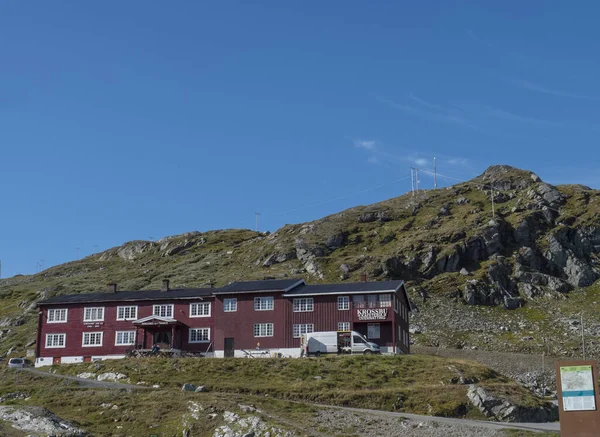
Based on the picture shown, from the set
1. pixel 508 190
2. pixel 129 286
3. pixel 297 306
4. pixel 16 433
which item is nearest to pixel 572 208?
pixel 508 190

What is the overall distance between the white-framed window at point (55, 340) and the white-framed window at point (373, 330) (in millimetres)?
30986

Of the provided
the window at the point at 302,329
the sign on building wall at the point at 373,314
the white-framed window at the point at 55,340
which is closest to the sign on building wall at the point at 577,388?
the sign on building wall at the point at 373,314

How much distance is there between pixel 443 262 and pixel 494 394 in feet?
273

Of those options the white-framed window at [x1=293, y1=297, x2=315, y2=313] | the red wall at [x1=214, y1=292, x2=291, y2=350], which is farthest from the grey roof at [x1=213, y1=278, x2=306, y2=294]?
the white-framed window at [x1=293, y1=297, x2=315, y2=313]

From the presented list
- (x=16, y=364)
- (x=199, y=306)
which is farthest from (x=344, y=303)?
(x=16, y=364)

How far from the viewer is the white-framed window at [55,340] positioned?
77750 mm

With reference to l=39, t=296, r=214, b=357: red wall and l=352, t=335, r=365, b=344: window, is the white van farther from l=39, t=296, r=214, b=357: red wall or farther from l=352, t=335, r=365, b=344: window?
l=39, t=296, r=214, b=357: red wall

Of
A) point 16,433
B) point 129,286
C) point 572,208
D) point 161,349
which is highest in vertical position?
point 572,208

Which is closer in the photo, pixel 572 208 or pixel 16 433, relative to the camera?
pixel 16 433

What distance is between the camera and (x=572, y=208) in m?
154

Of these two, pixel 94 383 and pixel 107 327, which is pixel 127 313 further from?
pixel 94 383

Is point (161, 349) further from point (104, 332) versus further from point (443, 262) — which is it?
point (443, 262)

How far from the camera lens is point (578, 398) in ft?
105

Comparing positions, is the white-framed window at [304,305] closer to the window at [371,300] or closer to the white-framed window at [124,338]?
the window at [371,300]
